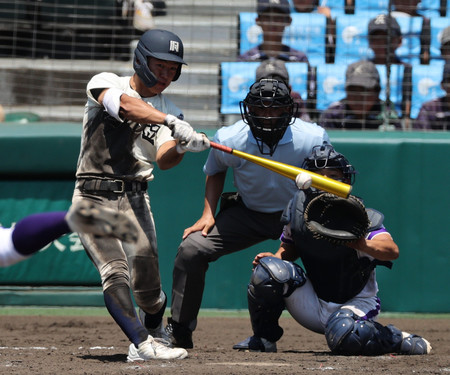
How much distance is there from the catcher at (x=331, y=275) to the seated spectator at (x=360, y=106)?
2.61 metres

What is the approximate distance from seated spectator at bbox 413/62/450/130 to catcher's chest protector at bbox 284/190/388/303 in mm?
3013

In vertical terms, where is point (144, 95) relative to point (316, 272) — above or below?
above

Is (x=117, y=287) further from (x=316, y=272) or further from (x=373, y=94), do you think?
(x=373, y=94)

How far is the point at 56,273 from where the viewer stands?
22.7ft

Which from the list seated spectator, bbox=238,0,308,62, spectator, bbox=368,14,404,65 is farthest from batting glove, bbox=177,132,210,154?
spectator, bbox=368,14,404,65

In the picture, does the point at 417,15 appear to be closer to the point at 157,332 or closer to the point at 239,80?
the point at 239,80

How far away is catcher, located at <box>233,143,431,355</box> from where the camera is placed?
431 cm

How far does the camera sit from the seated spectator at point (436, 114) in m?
7.26

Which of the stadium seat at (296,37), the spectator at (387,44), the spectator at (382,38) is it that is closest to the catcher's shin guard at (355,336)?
the spectator at (387,44)

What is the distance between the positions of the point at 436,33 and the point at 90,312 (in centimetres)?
429

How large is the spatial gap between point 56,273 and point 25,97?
6.83 ft

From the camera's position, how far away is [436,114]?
734 cm

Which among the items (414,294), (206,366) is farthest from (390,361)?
(414,294)

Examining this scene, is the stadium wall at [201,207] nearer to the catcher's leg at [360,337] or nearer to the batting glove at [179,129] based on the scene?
the catcher's leg at [360,337]
